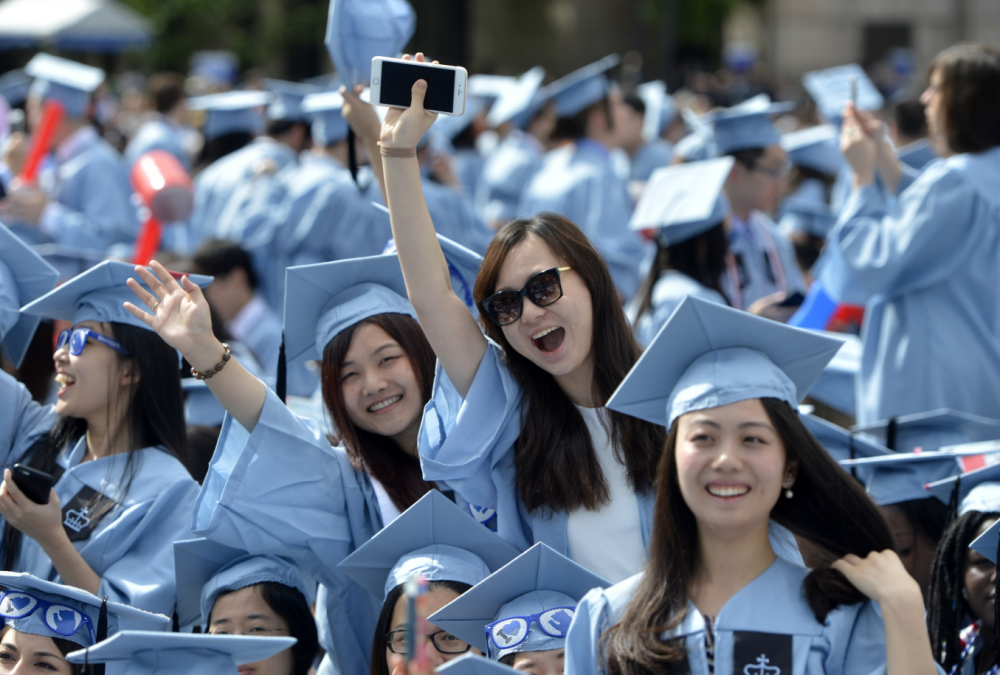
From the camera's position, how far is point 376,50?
3.63 m

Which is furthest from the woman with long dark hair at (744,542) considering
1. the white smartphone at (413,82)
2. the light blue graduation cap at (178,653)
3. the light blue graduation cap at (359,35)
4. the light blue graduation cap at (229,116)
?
the light blue graduation cap at (229,116)

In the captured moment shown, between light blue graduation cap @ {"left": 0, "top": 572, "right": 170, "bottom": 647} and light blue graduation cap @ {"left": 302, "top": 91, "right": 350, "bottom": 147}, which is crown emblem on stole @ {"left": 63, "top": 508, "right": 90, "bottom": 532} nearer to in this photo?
light blue graduation cap @ {"left": 0, "top": 572, "right": 170, "bottom": 647}

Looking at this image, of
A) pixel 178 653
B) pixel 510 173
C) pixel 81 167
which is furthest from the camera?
pixel 510 173

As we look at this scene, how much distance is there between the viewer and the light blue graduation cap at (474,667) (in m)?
2.04

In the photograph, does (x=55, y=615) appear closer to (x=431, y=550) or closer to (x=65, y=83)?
(x=431, y=550)

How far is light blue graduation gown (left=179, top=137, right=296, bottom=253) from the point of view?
7.10 m

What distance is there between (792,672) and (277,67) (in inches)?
855

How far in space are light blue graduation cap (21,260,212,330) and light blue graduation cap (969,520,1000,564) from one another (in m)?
2.18

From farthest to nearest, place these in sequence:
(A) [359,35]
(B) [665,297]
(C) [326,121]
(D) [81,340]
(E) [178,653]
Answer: (C) [326,121]
(B) [665,297]
(A) [359,35]
(D) [81,340]
(E) [178,653]

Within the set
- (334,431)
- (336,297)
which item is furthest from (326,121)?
(334,431)

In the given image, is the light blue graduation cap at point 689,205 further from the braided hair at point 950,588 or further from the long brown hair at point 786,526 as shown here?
the long brown hair at point 786,526

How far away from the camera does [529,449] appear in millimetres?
2721

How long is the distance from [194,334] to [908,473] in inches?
85.4

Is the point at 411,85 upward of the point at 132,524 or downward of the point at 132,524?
upward
